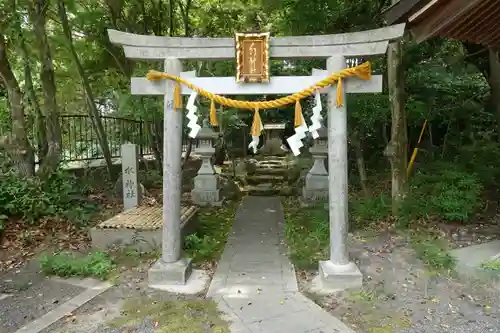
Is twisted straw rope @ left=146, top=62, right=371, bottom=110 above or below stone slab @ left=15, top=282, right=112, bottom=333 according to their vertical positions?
above

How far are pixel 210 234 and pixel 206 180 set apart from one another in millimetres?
2759

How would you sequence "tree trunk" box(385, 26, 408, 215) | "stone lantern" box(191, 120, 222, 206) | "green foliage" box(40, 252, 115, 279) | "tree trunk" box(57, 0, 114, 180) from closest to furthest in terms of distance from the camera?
"green foliage" box(40, 252, 115, 279), "tree trunk" box(385, 26, 408, 215), "tree trunk" box(57, 0, 114, 180), "stone lantern" box(191, 120, 222, 206)

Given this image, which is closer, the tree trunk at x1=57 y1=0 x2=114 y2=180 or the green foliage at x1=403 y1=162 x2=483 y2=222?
the green foliage at x1=403 y1=162 x2=483 y2=222

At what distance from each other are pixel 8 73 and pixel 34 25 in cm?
107

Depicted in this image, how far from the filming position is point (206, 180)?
10102 mm

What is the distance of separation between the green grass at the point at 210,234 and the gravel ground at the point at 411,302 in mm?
1590

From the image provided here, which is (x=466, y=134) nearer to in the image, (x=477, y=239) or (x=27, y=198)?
(x=477, y=239)

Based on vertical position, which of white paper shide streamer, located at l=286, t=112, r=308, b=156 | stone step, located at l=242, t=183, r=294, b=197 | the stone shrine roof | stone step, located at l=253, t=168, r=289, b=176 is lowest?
stone step, located at l=242, t=183, r=294, b=197

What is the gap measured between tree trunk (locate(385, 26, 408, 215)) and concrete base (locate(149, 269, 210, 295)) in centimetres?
405

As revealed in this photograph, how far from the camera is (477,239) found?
6566 mm

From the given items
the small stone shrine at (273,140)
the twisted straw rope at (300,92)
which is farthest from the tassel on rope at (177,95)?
the small stone shrine at (273,140)

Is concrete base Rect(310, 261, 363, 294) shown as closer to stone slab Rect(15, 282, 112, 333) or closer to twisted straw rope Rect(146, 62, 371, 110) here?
twisted straw rope Rect(146, 62, 371, 110)

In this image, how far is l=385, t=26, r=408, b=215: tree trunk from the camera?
7.18 metres

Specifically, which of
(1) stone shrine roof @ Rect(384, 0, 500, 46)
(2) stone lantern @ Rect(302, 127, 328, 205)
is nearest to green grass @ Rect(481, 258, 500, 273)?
(1) stone shrine roof @ Rect(384, 0, 500, 46)
